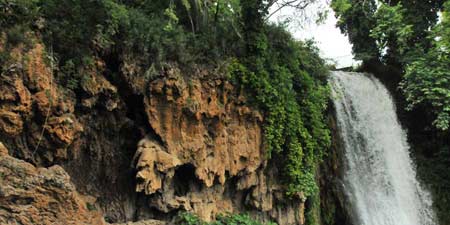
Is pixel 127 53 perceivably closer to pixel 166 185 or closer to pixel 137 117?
pixel 137 117

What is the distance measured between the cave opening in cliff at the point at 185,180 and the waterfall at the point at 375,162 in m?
6.57

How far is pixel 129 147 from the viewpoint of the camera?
895cm

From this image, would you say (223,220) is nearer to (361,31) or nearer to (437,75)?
(437,75)

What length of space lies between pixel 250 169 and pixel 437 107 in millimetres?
7940

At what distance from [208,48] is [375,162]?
820 cm

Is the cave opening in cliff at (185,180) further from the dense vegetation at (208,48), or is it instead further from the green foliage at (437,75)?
the green foliage at (437,75)

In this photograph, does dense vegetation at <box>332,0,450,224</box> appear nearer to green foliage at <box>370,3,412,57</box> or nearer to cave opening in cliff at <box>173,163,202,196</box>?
green foliage at <box>370,3,412,57</box>

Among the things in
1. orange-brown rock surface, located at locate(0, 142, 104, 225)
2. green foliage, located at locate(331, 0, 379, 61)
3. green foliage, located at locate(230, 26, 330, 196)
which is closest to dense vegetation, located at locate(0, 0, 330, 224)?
green foliage, located at locate(230, 26, 330, 196)

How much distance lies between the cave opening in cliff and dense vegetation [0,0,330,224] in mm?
2091

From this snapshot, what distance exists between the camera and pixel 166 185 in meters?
8.70

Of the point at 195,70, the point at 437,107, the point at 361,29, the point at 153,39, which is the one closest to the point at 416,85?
the point at 437,107

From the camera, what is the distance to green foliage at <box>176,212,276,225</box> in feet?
28.6

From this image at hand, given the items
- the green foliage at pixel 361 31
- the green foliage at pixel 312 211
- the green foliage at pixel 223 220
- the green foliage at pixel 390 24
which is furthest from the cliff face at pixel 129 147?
the green foliage at pixel 361 31

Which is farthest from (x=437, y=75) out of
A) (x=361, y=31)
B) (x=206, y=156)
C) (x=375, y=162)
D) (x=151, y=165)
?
(x=151, y=165)
